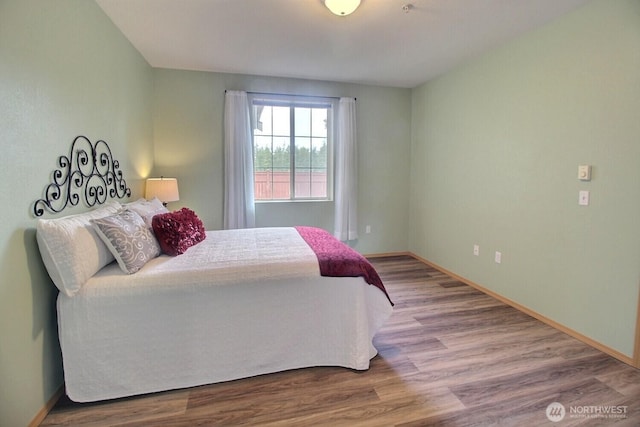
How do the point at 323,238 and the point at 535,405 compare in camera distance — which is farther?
the point at 323,238

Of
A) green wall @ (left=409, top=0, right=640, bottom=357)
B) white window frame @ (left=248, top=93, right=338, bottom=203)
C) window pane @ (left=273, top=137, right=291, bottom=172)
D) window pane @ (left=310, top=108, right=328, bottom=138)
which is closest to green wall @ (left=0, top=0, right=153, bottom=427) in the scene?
white window frame @ (left=248, top=93, right=338, bottom=203)

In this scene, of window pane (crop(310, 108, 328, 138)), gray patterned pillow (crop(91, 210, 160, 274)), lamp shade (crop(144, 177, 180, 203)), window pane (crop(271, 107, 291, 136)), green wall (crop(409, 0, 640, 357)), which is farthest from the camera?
window pane (crop(310, 108, 328, 138))

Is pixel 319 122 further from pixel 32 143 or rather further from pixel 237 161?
pixel 32 143

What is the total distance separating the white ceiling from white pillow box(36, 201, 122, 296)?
1.74m

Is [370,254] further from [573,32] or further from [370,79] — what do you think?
[573,32]

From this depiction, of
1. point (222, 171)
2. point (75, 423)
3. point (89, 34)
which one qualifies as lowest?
point (75, 423)

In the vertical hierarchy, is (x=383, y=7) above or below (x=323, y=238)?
above

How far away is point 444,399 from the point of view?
1757 millimetres

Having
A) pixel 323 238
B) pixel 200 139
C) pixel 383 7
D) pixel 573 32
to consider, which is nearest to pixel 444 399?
pixel 323 238

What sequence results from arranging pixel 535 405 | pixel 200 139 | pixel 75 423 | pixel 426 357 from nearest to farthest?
pixel 75 423 → pixel 535 405 → pixel 426 357 → pixel 200 139

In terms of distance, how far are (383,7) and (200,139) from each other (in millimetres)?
2594

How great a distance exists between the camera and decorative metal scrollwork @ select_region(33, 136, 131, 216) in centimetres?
176

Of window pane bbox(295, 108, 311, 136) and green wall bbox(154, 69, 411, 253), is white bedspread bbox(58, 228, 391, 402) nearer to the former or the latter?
green wall bbox(154, 69, 411, 253)

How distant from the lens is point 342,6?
216 cm
